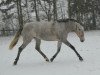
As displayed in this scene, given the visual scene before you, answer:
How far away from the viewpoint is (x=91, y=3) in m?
30.9

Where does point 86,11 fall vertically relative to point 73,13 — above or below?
above

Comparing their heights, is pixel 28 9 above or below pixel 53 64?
below

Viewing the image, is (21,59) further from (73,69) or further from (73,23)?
(73,69)

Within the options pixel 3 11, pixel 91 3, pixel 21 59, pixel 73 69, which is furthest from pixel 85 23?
pixel 73 69

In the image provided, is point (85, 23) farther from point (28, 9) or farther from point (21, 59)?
Answer: point (21, 59)

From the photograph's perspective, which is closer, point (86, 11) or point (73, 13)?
point (86, 11)

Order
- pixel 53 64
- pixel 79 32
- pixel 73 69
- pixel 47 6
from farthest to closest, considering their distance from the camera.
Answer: pixel 47 6, pixel 79 32, pixel 53 64, pixel 73 69

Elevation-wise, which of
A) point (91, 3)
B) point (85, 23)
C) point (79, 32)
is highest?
point (79, 32)

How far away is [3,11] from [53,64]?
964 inches

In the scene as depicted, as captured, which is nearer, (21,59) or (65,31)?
(65,31)

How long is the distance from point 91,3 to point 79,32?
2115cm

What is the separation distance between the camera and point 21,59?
36.4ft

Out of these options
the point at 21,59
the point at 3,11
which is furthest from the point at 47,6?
the point at 21,59

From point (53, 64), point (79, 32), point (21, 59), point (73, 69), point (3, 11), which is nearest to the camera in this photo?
point (73, 69)
